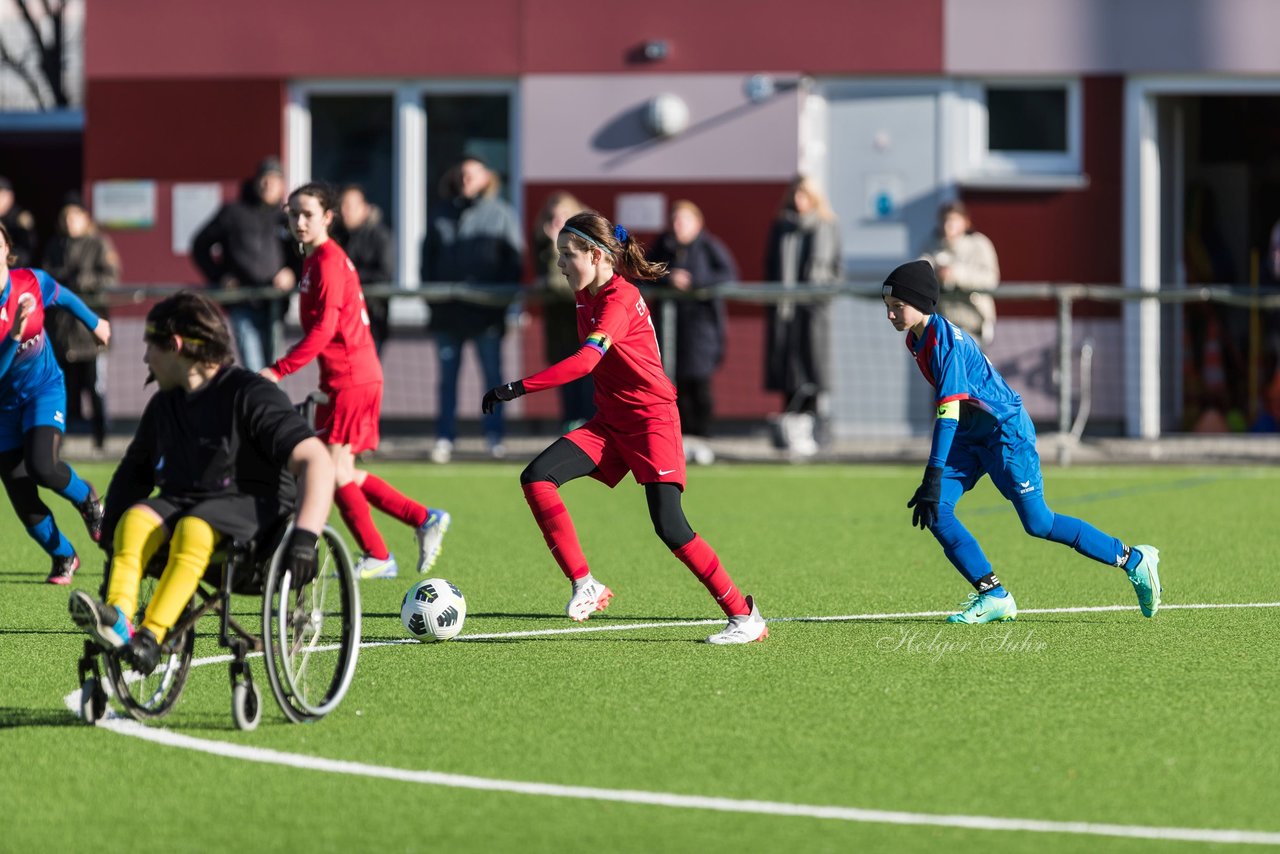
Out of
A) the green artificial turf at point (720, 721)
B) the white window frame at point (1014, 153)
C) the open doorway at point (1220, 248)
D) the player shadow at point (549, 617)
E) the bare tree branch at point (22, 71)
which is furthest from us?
the bare tree branch at point (22, 71)

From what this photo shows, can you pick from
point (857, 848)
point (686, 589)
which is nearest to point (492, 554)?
point (686, 589)

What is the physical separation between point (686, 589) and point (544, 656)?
6.75 feet

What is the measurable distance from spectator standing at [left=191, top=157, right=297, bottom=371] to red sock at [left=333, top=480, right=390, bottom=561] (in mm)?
6568

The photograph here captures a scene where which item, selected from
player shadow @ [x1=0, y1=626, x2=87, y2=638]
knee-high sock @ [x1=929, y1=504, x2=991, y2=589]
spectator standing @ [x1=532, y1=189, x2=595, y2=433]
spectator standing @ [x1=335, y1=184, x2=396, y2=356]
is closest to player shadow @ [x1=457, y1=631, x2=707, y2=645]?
knee-high sock @ [x1=929, y1=504, x2=991, y2=589]

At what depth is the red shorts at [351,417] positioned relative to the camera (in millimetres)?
10531

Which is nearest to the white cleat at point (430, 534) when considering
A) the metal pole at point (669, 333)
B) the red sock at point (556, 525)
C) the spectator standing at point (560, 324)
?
the red sock at point (556, 525)

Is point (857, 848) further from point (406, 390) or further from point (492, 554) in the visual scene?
point (406, 390)

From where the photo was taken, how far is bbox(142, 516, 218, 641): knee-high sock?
6.59m

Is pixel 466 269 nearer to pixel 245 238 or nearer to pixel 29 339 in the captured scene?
pixel 245 238

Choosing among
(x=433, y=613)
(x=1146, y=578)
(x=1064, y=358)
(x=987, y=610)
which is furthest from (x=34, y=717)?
(x=1064, y=358)

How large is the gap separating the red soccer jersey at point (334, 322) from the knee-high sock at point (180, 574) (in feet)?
11.2

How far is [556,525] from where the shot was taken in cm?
903

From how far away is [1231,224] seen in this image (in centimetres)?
2089

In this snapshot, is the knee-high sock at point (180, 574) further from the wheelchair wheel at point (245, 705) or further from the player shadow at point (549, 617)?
the player shadow at point (549, 617)
